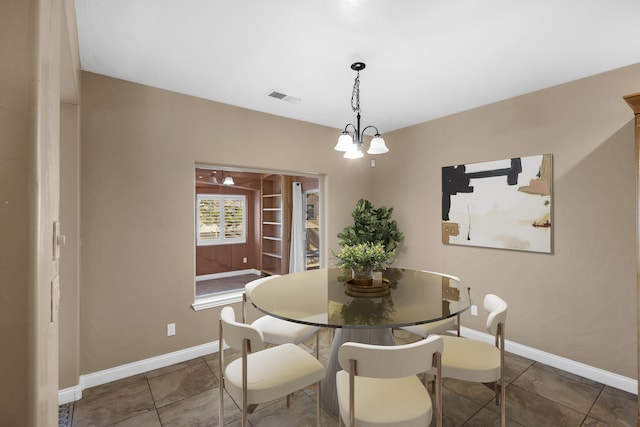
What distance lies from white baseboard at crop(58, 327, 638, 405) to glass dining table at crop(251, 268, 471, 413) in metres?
1.25

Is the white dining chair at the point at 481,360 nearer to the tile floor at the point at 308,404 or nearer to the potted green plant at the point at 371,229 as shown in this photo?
the tile floor at the point at 308,404

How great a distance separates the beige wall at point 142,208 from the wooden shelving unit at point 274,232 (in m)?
0.91

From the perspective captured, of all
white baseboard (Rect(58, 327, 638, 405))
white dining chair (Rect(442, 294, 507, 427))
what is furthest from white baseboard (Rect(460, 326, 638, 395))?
white dining chair (Rect(442, 294, 507, 427))

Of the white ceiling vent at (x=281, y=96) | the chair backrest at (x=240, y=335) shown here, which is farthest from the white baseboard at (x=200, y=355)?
the white ceiling vent at (x=281, y=96)

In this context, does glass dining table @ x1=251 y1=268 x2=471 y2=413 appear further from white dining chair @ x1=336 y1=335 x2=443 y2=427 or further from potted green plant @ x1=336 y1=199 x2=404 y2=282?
potted green plant @ x1=336 y1=199 x2=404 y2=282

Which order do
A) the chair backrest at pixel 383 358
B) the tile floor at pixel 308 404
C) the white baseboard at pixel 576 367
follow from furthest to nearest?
the white baseboard at pixel 576 367, the tile floor at pixel 308 404, the chair backrest at pixel 383 358

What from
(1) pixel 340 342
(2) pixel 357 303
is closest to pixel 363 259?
(2) pixel 357 303

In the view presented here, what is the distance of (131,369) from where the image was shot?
2.65 metres

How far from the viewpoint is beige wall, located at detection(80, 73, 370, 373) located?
98.4 inches

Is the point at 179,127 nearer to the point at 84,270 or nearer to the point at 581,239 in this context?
the point at 84,270

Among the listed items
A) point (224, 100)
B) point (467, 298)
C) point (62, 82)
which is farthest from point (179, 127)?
point (467, 298)

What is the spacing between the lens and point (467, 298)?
202 cm

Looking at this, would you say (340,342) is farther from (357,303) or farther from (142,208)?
(142,208)

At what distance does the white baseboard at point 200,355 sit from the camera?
7.82ft
